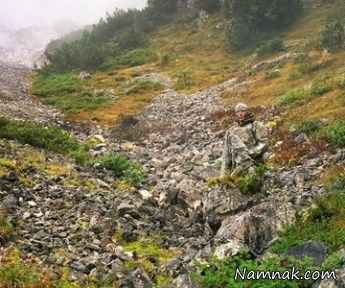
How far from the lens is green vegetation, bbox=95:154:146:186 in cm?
2034

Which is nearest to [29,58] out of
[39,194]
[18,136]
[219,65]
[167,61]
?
[167,61]

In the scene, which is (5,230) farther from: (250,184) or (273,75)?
(273,75)

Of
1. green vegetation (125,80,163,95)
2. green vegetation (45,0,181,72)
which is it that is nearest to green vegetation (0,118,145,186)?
green vegetation (125,80,163,95)

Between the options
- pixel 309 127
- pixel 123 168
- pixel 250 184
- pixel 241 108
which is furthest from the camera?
pixel 241 108

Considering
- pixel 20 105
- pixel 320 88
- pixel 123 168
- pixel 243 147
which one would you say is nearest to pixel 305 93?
pixel 320 88

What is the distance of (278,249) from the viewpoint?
474 inches

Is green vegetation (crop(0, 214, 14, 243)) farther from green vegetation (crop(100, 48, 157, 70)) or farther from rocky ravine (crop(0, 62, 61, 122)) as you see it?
green vegetation (crop(100, 48, 157, 70))

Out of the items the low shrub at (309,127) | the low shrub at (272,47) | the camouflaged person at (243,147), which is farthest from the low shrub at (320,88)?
the low shrub at (272,47)

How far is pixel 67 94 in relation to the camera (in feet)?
136

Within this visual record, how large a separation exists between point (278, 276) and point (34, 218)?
696cm

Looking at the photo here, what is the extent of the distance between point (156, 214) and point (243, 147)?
3589 millimetres

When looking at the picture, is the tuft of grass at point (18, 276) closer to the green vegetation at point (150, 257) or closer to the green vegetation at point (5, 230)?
the green vegetation at point (5, 230)

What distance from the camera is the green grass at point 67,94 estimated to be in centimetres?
3728

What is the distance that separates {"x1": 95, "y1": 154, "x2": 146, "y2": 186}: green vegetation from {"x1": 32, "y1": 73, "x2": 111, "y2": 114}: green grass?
14.4 m
